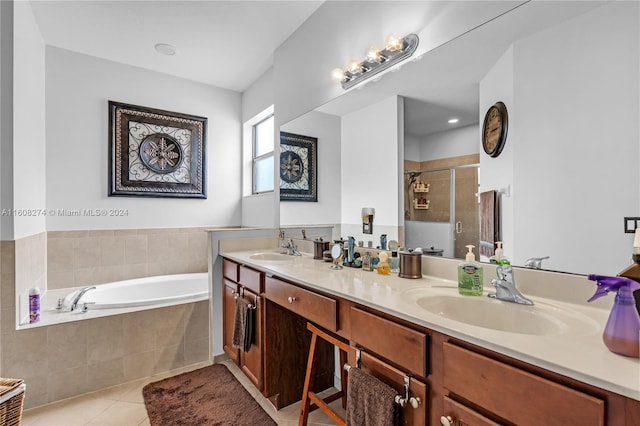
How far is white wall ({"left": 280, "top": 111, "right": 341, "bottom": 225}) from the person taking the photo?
2.14m

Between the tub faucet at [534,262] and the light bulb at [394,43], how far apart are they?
3.95 ft

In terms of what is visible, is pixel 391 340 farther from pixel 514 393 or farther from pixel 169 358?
pixel 169 358

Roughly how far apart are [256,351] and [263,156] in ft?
6.98

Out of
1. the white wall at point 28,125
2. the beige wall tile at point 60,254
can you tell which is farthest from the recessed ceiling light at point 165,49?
the beige wall tile at point 60,254

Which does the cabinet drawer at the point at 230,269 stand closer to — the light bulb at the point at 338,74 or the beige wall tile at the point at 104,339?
the beige wall tile at the point at 104,339

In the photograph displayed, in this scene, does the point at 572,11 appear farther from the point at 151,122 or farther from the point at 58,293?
the point at 58,293

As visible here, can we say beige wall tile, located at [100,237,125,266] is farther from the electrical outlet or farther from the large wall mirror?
the electrical outlet

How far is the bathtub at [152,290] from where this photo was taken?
101 inches

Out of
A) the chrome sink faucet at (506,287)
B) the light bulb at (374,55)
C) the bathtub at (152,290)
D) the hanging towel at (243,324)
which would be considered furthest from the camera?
the bathtub at (152,290)

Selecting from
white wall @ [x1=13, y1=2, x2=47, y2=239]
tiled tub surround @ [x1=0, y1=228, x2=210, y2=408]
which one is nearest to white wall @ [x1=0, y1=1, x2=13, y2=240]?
white wall @ [x1=13, y1=2, x2=47, y2=239]

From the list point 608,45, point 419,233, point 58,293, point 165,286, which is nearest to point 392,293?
point 419,233

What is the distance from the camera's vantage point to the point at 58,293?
267 centimetres

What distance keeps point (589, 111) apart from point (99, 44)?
3.48 m

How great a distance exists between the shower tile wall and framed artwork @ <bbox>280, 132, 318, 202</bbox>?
141cm
